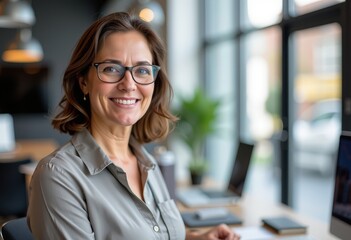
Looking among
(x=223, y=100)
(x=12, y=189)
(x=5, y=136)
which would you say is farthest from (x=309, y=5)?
(x=5, y=136)

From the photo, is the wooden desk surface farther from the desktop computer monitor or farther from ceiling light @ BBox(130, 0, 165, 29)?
ceiling light @ BBox(130, 0, 165, 29)

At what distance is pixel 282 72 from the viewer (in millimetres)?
4309

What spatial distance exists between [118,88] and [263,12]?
11.6 feet

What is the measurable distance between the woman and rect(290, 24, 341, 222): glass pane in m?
2.40

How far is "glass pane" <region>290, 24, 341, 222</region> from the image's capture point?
12.6 ft

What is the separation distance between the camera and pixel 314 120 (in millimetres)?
4102

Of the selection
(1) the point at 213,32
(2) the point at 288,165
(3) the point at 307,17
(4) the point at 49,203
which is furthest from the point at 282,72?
(4) the point at 49,203

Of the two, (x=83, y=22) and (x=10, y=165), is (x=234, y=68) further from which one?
(x=83, y=22)

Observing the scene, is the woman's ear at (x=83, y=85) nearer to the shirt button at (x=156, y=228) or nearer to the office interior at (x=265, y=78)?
the shirt button at (x=156, y=228)

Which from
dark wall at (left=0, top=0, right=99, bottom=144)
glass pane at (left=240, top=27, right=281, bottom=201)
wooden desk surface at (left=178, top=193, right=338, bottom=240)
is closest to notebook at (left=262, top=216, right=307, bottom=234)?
wooden desk surface at (left=178, top=193, right=338, bottom=240)

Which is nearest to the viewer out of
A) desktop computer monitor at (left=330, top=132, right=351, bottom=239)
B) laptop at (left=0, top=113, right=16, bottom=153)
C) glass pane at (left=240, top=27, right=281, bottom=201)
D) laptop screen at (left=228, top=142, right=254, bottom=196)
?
desktop computer monitor at (left=330, top=132, right=351, bottom=239)

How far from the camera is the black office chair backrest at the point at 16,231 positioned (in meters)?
1.65

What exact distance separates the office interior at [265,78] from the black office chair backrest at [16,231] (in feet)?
5.66

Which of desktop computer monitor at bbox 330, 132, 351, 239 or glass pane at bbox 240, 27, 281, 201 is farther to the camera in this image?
glass pane at bbox 240, 27, 281, 201
